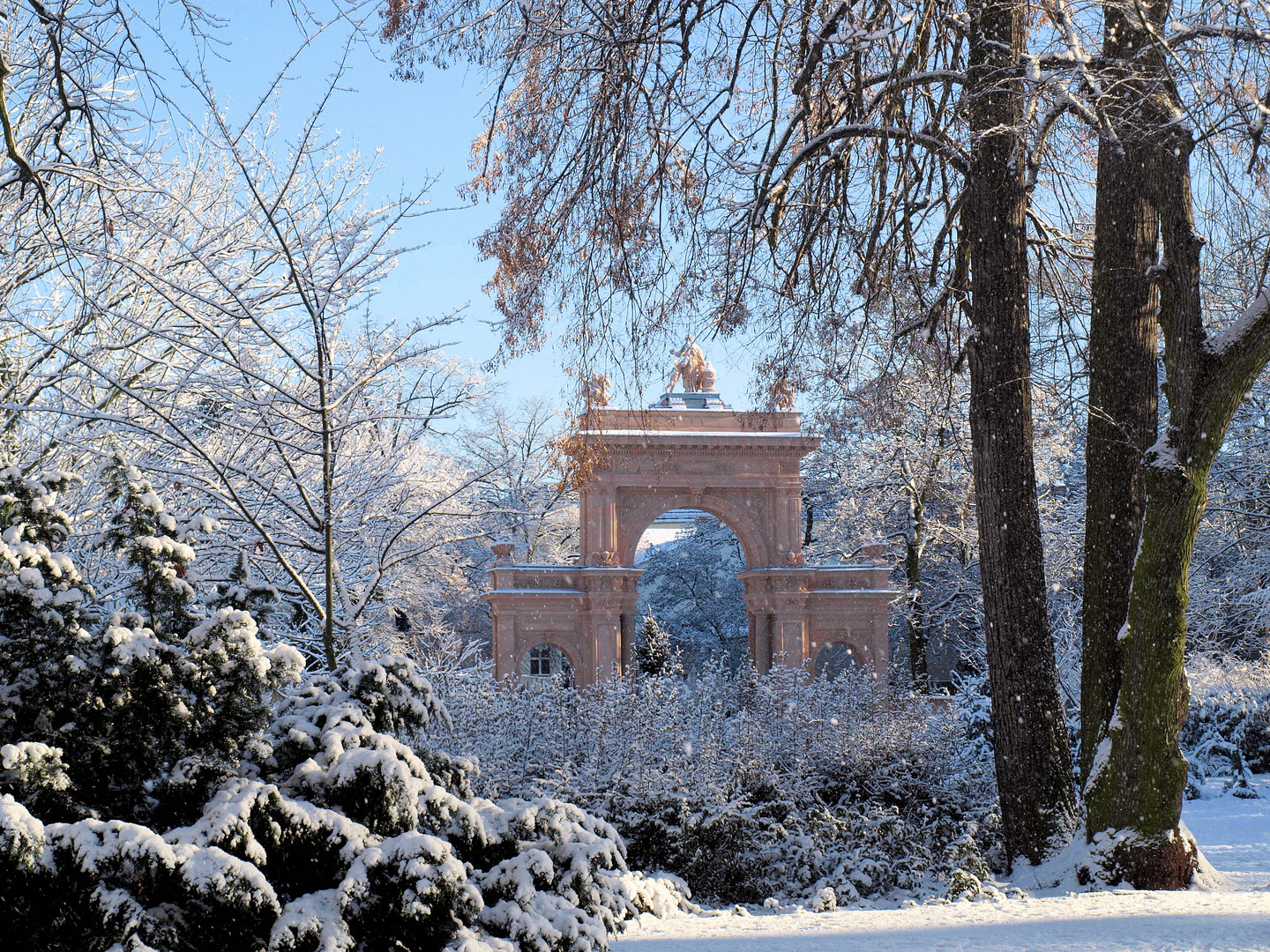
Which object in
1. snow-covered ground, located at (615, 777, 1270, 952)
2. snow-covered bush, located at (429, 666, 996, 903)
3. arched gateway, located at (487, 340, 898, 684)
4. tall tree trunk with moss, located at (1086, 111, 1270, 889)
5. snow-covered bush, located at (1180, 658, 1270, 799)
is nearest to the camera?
snow-covered ground, located at (615, 777, 1270, 952)

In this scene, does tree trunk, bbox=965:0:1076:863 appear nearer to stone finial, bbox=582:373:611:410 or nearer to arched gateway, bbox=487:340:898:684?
stone finial, bbox=582:373:611:410

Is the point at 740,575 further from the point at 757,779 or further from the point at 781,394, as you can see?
the point at 757,779

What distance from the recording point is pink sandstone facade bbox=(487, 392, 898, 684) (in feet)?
70.2

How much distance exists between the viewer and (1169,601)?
550 centimetres

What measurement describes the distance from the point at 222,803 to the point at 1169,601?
4.64 metres

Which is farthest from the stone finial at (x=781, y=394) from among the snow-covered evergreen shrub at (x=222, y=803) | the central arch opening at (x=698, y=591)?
the central arch opening at (x=698, y=591)

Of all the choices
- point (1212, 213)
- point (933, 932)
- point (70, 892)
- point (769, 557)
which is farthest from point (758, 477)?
point (70, 892)

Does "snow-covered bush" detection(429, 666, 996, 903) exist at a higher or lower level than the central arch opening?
lower

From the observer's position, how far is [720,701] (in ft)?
28.5

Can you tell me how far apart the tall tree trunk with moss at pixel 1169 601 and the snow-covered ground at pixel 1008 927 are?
349mm

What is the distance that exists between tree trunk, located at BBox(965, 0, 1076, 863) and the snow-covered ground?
2.89 feet

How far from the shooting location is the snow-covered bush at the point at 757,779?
6703 mm

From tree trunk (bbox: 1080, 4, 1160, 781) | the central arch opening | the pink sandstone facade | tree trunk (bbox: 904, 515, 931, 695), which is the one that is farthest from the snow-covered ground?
the central arch opening

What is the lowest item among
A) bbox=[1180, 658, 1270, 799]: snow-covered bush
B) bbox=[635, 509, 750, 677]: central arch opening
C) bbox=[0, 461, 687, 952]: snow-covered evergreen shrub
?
bbox=[1180, 658, 1270, 799]: snow-covered bush
